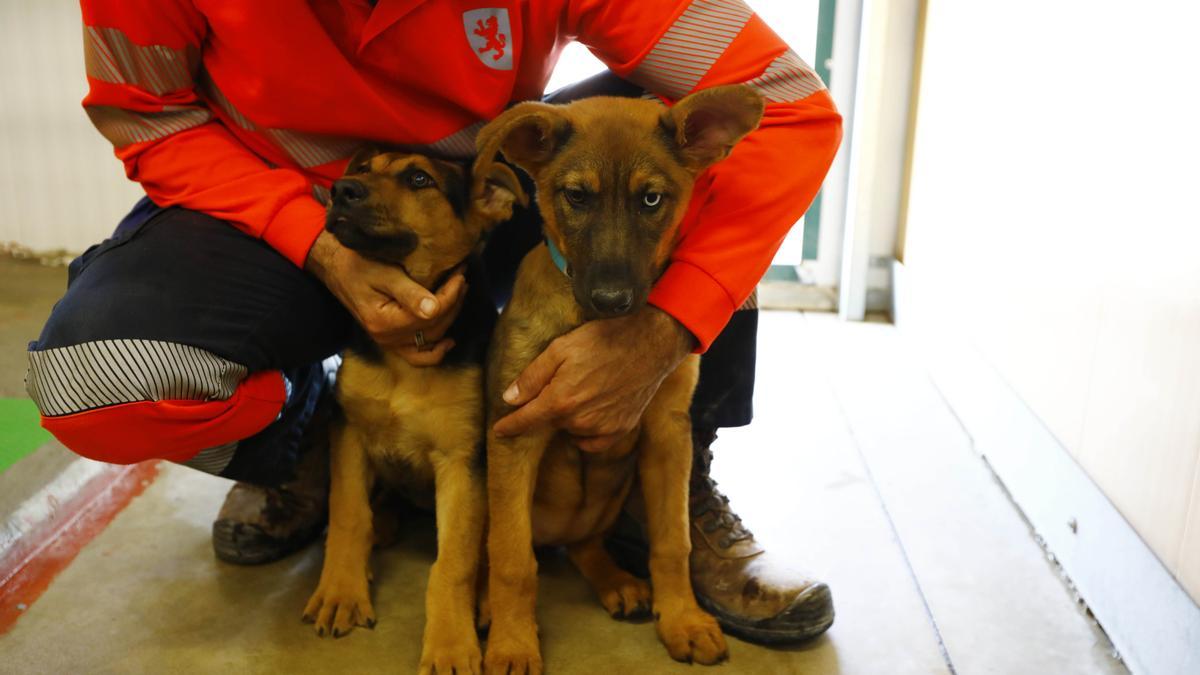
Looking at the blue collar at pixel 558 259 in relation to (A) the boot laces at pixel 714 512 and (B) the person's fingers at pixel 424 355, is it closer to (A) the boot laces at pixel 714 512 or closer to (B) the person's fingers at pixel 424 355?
(B) the person's fingers at pixel 424 355

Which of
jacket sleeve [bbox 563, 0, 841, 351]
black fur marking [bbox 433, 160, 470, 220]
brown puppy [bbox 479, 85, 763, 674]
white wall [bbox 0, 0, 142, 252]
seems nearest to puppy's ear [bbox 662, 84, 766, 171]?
brown puppy [bbox 479, 85, 763, 674]

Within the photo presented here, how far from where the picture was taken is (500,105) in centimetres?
237

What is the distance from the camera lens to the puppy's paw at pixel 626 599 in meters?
2.36

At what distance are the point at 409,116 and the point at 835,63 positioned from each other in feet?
8.22

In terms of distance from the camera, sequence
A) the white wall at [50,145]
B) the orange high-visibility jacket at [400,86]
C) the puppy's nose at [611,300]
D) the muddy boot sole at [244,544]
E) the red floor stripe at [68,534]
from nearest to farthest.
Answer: the puppy's nose at [611,300], the orange high-visibility jacket at [400,86], the red floor stripe at [68,534], the muddy boot sole at [244,544], the white wall at [50,145]

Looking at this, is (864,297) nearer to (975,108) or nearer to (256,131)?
(975,108)

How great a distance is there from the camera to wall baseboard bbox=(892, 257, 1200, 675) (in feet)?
6.82

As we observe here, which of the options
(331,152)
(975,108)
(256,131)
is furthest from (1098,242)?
(256,131)

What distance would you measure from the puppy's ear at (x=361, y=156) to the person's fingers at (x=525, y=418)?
666 millimetres

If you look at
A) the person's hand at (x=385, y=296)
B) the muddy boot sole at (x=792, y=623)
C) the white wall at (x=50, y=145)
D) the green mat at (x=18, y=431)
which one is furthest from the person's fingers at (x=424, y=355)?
the white wall at (x=50, y=145)

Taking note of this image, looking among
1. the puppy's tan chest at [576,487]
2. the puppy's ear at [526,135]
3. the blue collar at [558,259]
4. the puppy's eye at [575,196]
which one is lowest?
the puppy's tan chest at [576,487]

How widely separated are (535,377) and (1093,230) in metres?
1.40

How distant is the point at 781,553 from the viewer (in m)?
2.61

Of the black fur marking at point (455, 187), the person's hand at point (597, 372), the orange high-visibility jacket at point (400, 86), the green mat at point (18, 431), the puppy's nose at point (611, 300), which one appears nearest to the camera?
the puppy's nose at point (611, 300)
